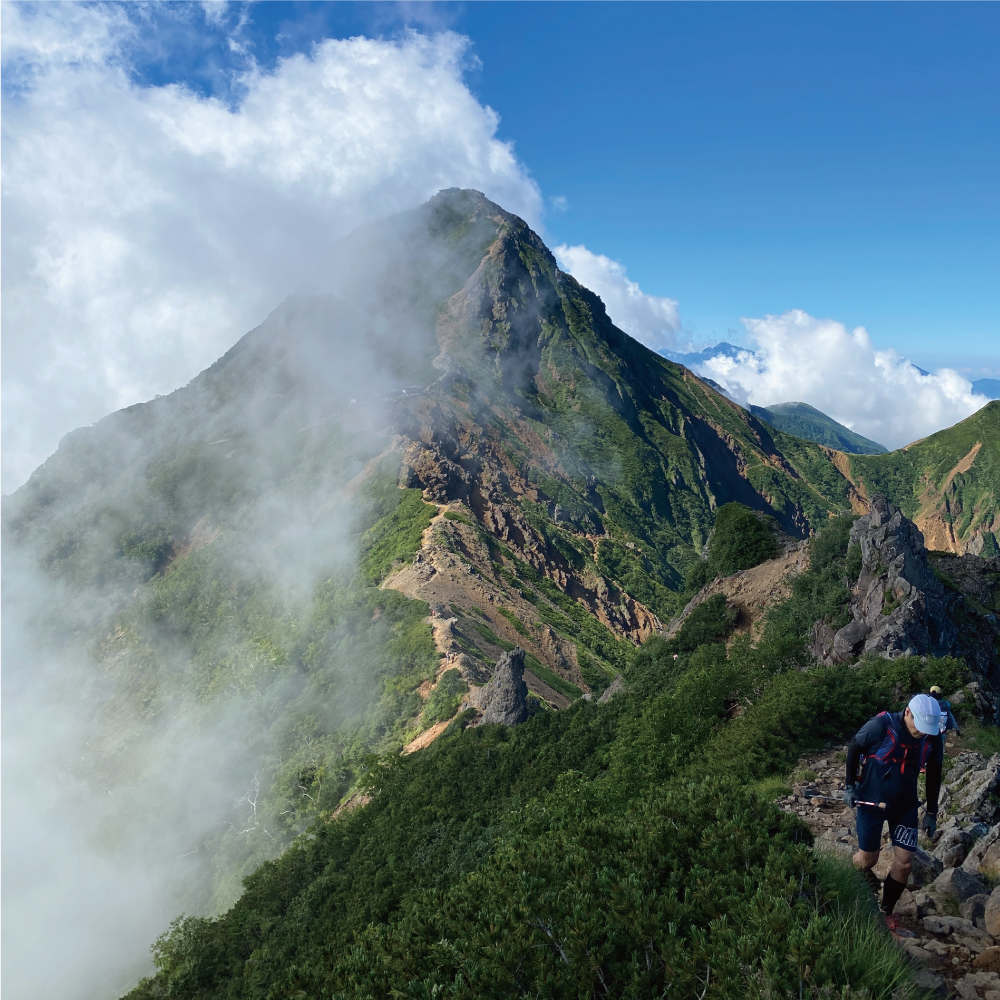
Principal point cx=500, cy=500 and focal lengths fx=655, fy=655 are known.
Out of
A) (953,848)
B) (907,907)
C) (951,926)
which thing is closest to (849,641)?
(953,848)

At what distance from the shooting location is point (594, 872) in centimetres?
905

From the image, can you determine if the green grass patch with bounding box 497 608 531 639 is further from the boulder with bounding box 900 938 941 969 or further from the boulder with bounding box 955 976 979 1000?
the boulder with bounding box 955 976 979 1000

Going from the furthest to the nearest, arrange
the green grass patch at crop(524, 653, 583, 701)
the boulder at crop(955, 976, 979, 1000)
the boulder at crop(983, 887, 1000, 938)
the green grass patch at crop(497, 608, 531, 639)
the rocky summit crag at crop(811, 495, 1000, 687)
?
the green grass patch at crop(497, 608, 531, 639) → the green grass patch at crop(524, 653, 583, 701) → the rocky summit crag at crop(811, 495, 1000, 687) → the boulder at crop(983, 887, 1000, 938) → the boulder at crop(955, 976, 979, 1000)

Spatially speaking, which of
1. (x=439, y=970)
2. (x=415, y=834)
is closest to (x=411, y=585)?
(x=415, y=834)

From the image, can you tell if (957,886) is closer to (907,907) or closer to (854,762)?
(907,907)

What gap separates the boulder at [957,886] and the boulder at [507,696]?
30608mm

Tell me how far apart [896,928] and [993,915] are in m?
1.16

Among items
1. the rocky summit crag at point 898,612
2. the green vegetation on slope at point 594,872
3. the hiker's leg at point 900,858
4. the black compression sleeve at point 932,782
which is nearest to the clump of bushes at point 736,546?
the rocky summit crag at point 898,612

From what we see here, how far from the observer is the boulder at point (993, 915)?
27.0ft

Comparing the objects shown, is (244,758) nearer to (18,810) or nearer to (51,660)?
(18,810)

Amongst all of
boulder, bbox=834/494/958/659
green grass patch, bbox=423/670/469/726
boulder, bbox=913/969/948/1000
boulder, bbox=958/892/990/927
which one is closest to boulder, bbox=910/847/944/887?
boulder, bbox=958/892/990/927

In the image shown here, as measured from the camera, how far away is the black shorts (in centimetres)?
943

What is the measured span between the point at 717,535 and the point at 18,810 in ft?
262

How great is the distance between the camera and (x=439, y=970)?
27.5 feet
